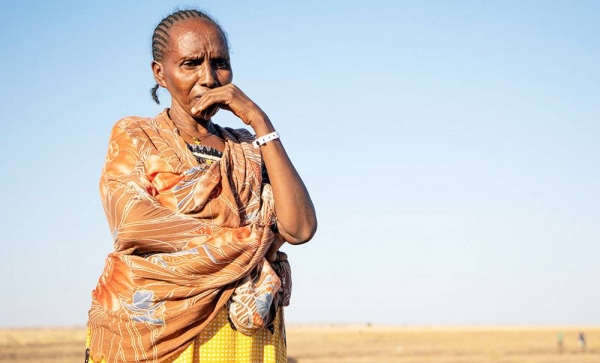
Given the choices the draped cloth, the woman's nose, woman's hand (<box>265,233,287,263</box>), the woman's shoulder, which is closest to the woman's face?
the woman's nose

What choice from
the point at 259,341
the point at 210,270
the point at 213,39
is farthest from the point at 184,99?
the point at 259,341

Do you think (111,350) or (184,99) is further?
(184,99)

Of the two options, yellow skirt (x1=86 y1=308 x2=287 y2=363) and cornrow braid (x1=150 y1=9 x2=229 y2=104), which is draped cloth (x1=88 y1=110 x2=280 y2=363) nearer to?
yellow skirt (x1=86 y1=308 x2=287 y2=363)

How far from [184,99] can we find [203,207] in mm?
529

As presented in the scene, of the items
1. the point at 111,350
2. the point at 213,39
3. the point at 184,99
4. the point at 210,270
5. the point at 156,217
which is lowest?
the point at 111,350

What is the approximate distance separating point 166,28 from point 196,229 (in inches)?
36.4

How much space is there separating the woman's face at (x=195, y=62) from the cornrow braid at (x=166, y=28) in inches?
1.3

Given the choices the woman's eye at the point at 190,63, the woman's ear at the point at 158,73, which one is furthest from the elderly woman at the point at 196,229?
the woman's ear at the point at 158,73

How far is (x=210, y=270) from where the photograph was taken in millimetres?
3109

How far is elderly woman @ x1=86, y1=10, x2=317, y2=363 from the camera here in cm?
312

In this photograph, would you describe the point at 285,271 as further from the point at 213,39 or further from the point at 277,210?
the point at 213,39

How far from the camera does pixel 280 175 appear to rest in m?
3.32

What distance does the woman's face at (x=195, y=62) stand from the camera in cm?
341

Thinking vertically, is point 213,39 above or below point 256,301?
above
